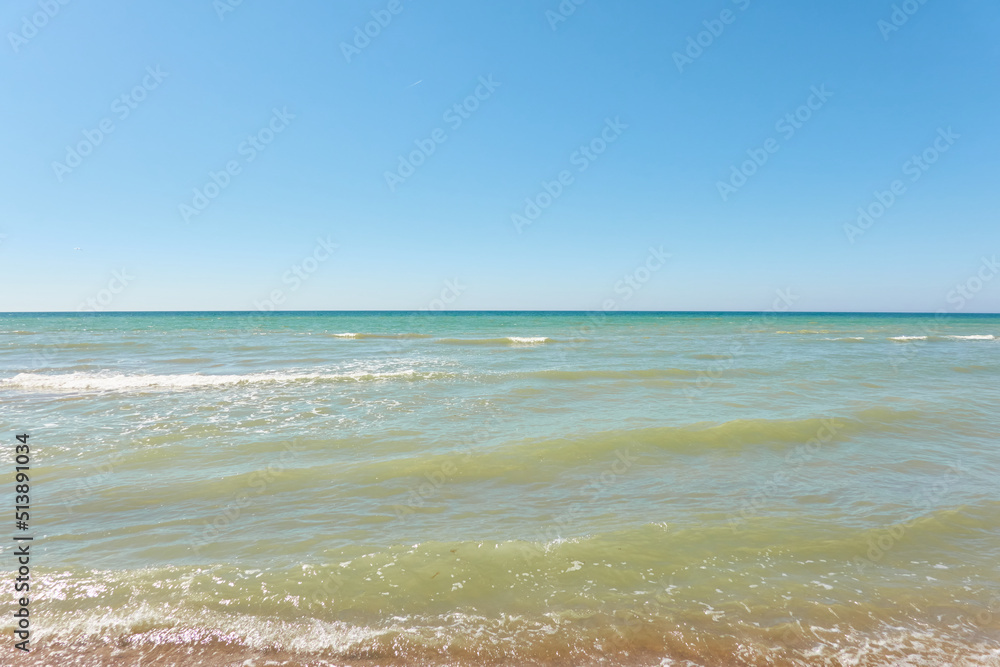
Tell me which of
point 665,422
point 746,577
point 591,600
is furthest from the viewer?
point 665,422

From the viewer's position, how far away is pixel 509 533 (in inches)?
194

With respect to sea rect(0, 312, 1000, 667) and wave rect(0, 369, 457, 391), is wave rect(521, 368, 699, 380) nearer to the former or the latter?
wave rect(0, 369, 457, 391)

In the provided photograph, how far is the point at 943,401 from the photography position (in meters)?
11.5

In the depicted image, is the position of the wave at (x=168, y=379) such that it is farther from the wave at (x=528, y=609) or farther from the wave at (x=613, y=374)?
the wave at (x=528, y=609)

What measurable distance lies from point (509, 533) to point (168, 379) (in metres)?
15.4

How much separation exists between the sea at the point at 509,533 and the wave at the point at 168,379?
10.3ft

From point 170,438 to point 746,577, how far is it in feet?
30.4

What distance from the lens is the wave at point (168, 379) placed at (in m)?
14.4

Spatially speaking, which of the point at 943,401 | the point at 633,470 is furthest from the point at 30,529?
the point at 943,401

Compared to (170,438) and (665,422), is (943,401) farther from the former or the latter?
(170,438)

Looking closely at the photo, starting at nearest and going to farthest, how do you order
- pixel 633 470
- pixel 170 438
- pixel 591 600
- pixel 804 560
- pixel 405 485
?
pixel 591 600
pixel 804 560
pixel 405 485
pixel 633 470
pixel 170 438

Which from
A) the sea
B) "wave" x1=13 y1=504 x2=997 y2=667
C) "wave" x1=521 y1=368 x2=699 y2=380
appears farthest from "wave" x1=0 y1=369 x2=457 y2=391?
"wave" x1=13 y1=504 x2=997 y2=667

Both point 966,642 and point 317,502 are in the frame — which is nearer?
point 966,642

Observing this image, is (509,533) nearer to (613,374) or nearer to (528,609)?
(528,609)
